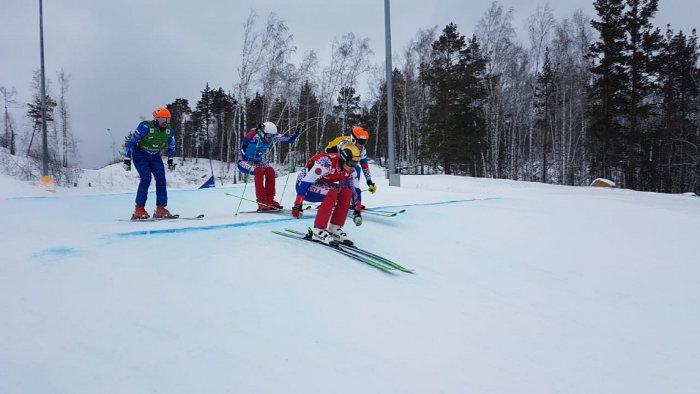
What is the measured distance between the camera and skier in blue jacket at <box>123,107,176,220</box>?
225 inches

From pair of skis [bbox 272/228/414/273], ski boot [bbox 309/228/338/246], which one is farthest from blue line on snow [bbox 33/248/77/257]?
ski boot [bbox 309/228/338/246]

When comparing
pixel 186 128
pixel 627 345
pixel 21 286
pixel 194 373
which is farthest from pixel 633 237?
pixel 186 128

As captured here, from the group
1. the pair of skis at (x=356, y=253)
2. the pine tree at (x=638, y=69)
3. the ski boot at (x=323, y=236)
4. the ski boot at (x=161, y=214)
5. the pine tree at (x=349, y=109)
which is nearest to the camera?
the pair of skis at (x=356, y=253)

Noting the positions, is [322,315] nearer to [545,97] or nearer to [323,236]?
[323,236]

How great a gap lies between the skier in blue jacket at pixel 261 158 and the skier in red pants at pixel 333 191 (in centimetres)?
190

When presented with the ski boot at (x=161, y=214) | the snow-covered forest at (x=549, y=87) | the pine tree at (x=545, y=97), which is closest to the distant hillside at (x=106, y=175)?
the snow-covered forest at (x=549, y=87)

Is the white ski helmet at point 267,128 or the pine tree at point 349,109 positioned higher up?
the pine tree at point 349,109

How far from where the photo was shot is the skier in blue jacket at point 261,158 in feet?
22.1

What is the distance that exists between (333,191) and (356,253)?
753 millimetres

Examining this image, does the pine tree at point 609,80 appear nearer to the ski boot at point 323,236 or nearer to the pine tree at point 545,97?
the pine tree at point 545,97

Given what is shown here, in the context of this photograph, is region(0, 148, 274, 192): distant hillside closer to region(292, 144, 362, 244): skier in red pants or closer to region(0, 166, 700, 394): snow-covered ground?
region(292, 144, 362, 244): skier in red pants

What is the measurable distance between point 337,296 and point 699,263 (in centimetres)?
528

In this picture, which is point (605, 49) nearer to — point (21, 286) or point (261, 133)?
point (261, 133)

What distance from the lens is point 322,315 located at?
284 centimetres
